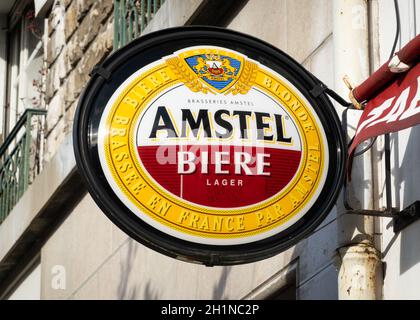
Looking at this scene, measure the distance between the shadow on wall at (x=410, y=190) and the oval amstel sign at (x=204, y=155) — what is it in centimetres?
34

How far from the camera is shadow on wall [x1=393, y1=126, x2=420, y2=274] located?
20.6ft

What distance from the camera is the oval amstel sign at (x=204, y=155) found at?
619 cm

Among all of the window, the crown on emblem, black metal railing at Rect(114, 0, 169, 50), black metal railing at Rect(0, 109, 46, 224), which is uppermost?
the window

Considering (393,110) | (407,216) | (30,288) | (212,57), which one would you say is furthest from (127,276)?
(393,110)

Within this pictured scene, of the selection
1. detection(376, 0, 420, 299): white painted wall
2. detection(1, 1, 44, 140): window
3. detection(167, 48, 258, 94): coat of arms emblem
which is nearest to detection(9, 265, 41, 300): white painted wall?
detection(1, 1, 44, 140): window

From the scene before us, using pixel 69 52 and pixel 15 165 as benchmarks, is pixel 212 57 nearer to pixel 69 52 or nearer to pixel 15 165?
pixel 69 52

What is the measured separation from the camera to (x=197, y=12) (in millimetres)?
9117

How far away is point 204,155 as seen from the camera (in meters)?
6.27

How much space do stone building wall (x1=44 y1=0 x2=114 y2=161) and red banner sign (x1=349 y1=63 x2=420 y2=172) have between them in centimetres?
533

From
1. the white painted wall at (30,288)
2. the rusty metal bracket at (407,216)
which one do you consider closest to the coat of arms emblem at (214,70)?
the rusty metal bracket at (407,216)

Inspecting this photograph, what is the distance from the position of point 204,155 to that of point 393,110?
0.89 metres

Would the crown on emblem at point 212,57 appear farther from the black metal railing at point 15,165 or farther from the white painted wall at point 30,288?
the black metal railing at point 15,165

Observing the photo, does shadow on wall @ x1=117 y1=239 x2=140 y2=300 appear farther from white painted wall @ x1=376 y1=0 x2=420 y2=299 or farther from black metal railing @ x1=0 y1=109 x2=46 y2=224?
white painted wall @ x1=376 y1=0 x2=420 y2=299
